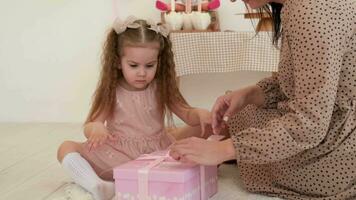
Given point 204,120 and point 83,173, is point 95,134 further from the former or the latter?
point 204,120

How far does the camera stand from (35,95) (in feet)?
7.06

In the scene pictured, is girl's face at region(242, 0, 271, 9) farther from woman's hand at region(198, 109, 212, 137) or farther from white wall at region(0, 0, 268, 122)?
white wall at region(0, 0, 268, 122)

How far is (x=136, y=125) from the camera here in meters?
1.27

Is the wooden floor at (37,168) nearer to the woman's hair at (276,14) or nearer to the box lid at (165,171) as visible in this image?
the box lid at (165,171)

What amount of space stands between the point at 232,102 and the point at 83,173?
0.40 m

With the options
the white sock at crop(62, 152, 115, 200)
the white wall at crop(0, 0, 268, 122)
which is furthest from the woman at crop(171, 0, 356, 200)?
the white wall at crop(0, 0, 268, 122)

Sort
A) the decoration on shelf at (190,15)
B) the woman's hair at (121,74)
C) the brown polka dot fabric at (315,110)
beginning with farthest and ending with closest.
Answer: the decoration on shelf at (190,15) → the woman's hair at (121,74) → the brown polka dot fabric at (315,110)

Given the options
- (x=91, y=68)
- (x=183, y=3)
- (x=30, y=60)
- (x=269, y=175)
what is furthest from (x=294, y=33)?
(x=30, y=60)

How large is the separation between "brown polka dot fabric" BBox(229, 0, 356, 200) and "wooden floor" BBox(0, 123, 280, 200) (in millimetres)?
167

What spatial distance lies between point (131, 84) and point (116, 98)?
0.06 m

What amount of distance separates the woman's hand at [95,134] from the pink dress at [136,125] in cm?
8

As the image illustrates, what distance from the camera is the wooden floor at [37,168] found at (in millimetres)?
1172

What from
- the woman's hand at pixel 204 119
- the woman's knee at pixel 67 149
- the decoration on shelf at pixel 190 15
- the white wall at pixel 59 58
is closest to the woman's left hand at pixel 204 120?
the woman's hand at pixel 204 119

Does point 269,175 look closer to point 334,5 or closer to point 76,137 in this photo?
point 334,5
